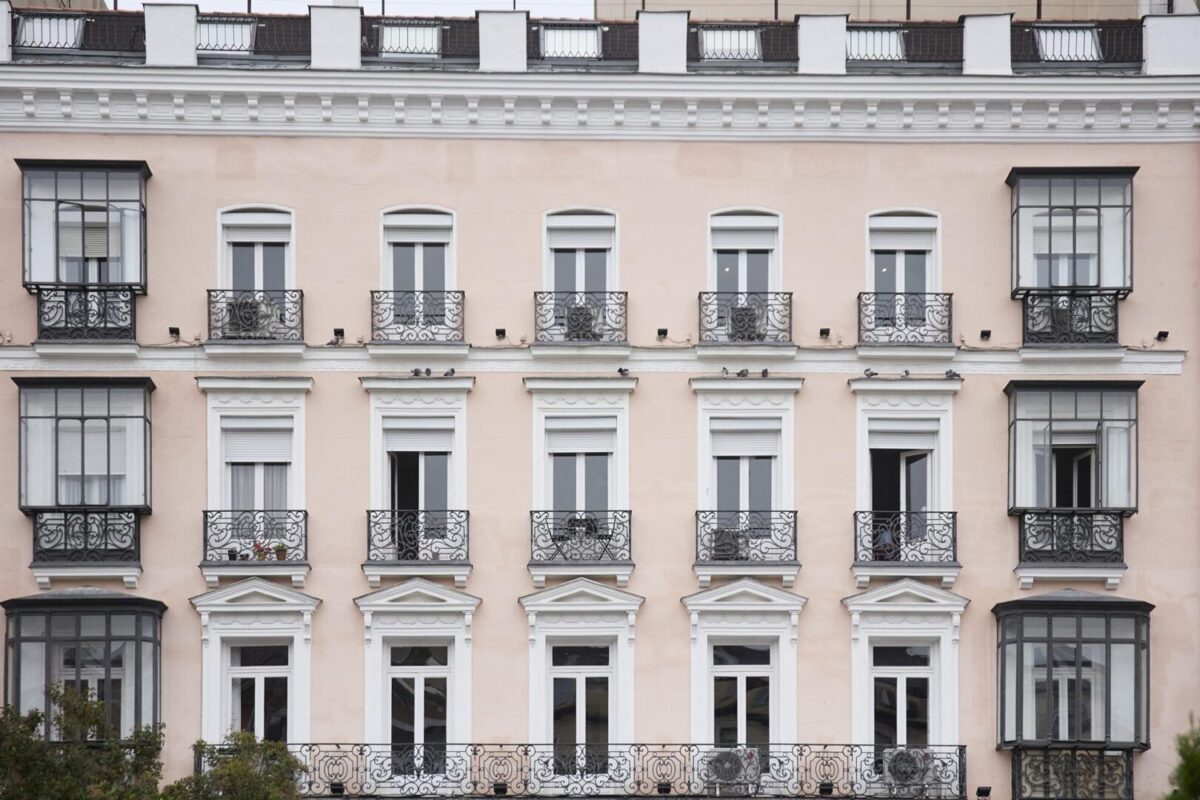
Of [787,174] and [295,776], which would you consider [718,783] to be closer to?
[295,776]

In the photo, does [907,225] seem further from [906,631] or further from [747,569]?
[906,631]

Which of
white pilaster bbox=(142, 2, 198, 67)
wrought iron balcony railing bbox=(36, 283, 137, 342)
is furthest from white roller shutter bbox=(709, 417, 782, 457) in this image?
white pilaster bbox=(142, 2, 198, 67)

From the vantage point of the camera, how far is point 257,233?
28.9 metres

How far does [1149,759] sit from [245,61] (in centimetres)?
1875

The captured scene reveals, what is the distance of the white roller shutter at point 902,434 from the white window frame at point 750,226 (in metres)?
2.86

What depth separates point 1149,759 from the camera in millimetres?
27734

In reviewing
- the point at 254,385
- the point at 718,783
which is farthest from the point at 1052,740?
the point at 254,385

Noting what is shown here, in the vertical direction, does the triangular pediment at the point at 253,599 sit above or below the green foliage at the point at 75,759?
above

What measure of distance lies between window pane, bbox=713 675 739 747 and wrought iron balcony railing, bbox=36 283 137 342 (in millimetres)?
11182

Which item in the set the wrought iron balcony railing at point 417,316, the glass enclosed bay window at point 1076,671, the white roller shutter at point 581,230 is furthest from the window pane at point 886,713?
the wrought iron balcony railing at point 417,316

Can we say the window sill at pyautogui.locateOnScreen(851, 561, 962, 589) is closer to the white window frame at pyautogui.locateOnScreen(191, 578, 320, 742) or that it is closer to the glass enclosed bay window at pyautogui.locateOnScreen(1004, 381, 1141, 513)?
the glass enclosed bay window at pyautogui.locateOnScreen(1004, 381, 1141, 513)

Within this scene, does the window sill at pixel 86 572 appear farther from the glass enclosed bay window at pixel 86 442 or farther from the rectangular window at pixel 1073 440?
the rectangular window at pixel 1073 440

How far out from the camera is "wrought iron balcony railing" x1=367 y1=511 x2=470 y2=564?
92.2 feet

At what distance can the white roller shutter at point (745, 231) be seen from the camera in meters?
29.0
